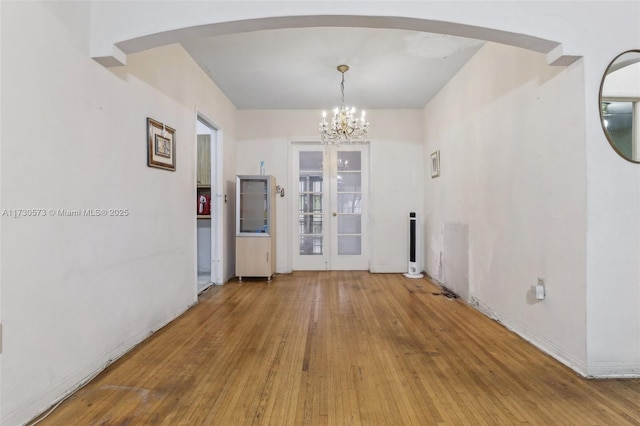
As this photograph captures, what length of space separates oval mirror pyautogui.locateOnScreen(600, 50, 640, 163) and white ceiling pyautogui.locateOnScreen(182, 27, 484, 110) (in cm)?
136

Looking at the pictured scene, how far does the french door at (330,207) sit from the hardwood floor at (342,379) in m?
2.17

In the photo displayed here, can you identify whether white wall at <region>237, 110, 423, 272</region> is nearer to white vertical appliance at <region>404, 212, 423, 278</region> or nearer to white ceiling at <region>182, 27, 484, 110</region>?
white vertical appliance at <region>404, 212, 423, 278</region>

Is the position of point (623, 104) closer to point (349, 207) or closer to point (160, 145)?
point (160, 145)

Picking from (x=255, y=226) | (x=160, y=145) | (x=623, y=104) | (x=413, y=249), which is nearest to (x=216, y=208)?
(x=255, y=226)

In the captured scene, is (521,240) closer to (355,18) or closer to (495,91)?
(495,91)

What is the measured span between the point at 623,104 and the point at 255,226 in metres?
3.99

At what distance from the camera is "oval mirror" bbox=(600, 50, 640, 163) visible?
186cm

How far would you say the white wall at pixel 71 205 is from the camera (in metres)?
1.43

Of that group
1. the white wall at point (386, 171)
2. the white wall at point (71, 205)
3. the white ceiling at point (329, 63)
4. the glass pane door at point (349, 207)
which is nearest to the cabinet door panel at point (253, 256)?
the white wall at point (386, 171)

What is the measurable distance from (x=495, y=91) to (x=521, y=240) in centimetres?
140

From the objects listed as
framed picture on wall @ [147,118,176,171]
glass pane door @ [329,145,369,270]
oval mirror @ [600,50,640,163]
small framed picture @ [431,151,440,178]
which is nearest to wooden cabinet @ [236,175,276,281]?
glass pane door @ [329,145,369,270]

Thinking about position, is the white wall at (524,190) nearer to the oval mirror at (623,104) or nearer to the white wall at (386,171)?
the oval mirror at (623,104)

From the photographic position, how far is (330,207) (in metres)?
5.16

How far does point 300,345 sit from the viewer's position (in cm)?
232
